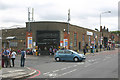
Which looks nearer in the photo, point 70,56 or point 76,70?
point 76,70

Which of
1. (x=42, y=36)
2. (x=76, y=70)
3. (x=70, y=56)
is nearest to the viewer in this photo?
(x=76, y=70)

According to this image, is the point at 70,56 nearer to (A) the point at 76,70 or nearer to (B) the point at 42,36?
(A) the point at 76,70

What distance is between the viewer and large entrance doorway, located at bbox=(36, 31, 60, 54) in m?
36.9

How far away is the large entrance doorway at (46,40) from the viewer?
3691cm

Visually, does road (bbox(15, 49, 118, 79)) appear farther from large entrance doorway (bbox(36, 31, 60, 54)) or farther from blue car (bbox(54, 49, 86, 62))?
large entrance doorway (bbox(36, 31, 60, 54))

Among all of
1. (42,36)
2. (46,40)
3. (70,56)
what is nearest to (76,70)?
(70,56)

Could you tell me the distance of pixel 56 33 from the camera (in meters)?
37.4

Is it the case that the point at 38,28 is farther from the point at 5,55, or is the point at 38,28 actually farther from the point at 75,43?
the point at 5,55

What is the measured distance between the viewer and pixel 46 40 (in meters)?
37.0

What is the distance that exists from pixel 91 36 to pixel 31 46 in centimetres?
2808

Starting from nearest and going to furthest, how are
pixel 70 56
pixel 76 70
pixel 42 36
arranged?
pixel 76 70
pixel 70 56
pixel 42 36

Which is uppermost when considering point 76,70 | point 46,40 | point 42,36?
point 42,36

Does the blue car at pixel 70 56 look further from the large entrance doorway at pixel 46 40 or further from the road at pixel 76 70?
the large entrance doorway at pixel 46 40

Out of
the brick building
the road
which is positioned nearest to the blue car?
the road
